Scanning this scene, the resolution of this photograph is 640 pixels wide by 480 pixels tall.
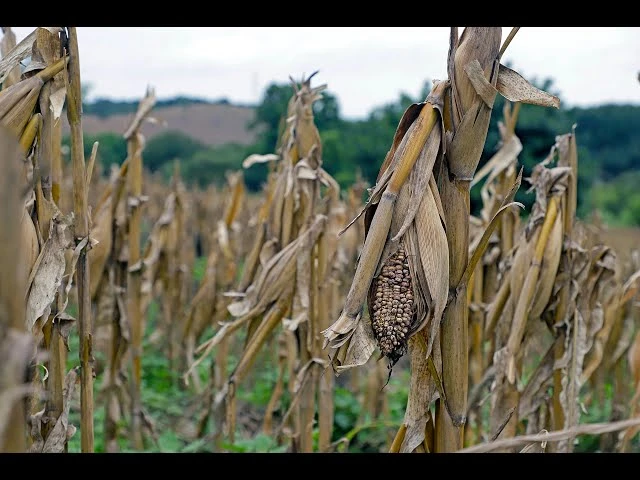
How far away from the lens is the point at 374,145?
14953mm

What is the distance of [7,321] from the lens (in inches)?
22.7

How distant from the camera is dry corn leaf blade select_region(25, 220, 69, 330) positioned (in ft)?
4.44

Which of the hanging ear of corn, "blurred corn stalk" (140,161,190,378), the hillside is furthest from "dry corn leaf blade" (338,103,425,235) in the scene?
the hillside

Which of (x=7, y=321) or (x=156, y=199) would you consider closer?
(x=7, y=321)

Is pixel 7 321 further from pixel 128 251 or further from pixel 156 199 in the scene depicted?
pixel 156 199

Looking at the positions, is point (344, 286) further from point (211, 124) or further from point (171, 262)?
point (211, 124)

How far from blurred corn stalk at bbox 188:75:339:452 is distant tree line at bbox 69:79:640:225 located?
55 cm

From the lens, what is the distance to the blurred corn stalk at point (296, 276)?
2.47m

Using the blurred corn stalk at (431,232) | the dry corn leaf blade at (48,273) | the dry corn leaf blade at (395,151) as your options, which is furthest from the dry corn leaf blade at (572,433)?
the dry corn leaf blade at (48,273)

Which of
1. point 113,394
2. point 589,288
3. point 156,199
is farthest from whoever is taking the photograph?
point 156,199

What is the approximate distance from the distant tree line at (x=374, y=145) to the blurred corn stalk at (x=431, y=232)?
73 cm
